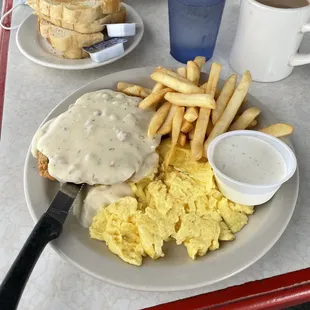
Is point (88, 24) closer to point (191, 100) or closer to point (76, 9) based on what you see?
point (76, 9)

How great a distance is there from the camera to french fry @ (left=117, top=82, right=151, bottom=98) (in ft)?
3.95

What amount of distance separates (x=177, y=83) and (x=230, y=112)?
158 mm

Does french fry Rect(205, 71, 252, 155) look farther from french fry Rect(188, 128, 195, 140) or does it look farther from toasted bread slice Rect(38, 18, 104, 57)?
toasted bread slice Rect(38, 18, 104, 57)

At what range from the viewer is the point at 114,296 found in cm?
90

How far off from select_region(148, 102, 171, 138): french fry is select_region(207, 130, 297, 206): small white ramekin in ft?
0.50

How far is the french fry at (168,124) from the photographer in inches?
42.8

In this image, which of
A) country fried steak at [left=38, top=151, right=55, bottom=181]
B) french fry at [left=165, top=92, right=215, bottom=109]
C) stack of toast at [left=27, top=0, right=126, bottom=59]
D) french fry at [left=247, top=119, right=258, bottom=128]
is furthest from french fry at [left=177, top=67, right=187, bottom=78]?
country fried steak at [left=38, top=151, right=55, bottom=181]

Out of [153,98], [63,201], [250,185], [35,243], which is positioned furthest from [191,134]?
[35,243]

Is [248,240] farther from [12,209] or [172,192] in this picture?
[12,209]

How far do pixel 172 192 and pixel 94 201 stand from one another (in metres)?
0.18

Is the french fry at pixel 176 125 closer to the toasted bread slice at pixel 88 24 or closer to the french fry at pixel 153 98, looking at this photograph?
the french fry at pixel 153 98

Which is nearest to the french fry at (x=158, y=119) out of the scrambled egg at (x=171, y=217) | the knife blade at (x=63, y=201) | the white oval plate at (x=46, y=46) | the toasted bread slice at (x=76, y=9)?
the scrambled egg at (x=171, y=217)

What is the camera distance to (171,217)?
0.95 m

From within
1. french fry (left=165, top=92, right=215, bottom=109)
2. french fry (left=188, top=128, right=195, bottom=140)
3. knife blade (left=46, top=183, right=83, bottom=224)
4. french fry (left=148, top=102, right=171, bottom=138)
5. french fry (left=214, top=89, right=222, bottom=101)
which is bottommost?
knife blade (left=46, top=183, right=83, bottom=224)
